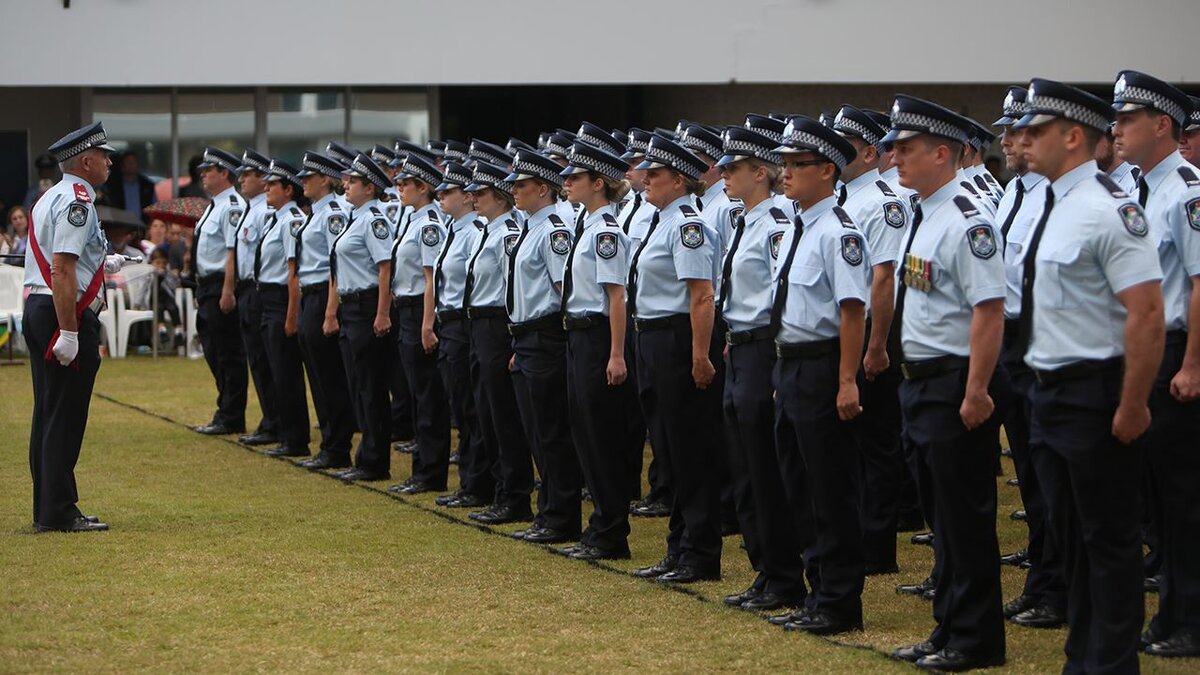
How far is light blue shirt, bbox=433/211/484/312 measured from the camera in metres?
10.2

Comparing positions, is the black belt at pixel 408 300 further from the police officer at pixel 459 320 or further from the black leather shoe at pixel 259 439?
the black leather shoe at pixel 259 439

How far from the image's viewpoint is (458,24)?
21469mm

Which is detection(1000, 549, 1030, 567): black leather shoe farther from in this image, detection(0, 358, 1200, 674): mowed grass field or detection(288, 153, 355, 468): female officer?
detection(288, 153, 355, 468): female officer

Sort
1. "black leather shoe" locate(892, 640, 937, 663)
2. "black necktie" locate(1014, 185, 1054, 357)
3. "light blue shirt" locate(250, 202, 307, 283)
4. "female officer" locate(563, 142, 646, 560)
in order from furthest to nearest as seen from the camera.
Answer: "light blue shirt" locate(250, 202, 307, 283)
"female officer" locate(563, 142, 646, 560)
"black leather shoe" locate(892, 640, 937, 663)
"black necktie" locate(1014, 185, 1054, 357)

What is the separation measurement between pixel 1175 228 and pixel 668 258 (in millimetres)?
2293

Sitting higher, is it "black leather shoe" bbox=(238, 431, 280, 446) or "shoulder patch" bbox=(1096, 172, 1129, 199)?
"shoulder patch" bbox=(1096, 172, 1129, 199)

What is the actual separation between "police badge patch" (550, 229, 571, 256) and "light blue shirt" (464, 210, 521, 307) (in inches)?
32.9

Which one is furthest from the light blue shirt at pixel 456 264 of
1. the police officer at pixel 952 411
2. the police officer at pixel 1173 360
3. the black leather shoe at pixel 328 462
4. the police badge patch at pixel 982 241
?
the police badge patch at pixel 982 241

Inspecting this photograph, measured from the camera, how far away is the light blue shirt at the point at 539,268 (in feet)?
28.7

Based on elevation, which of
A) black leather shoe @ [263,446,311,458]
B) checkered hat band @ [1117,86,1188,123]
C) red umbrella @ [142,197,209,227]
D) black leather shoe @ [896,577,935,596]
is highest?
checkered hat band @ [1117,86,1188,123]

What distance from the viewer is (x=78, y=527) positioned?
29.9 feet

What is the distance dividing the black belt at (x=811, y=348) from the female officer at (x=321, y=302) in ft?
18.9

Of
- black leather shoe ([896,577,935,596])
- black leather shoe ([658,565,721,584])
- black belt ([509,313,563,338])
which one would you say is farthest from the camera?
black belt ([509,313,563,338])

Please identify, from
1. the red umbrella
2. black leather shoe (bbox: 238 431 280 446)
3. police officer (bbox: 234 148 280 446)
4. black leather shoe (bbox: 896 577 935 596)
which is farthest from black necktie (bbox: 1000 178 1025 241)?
the red umbrella
